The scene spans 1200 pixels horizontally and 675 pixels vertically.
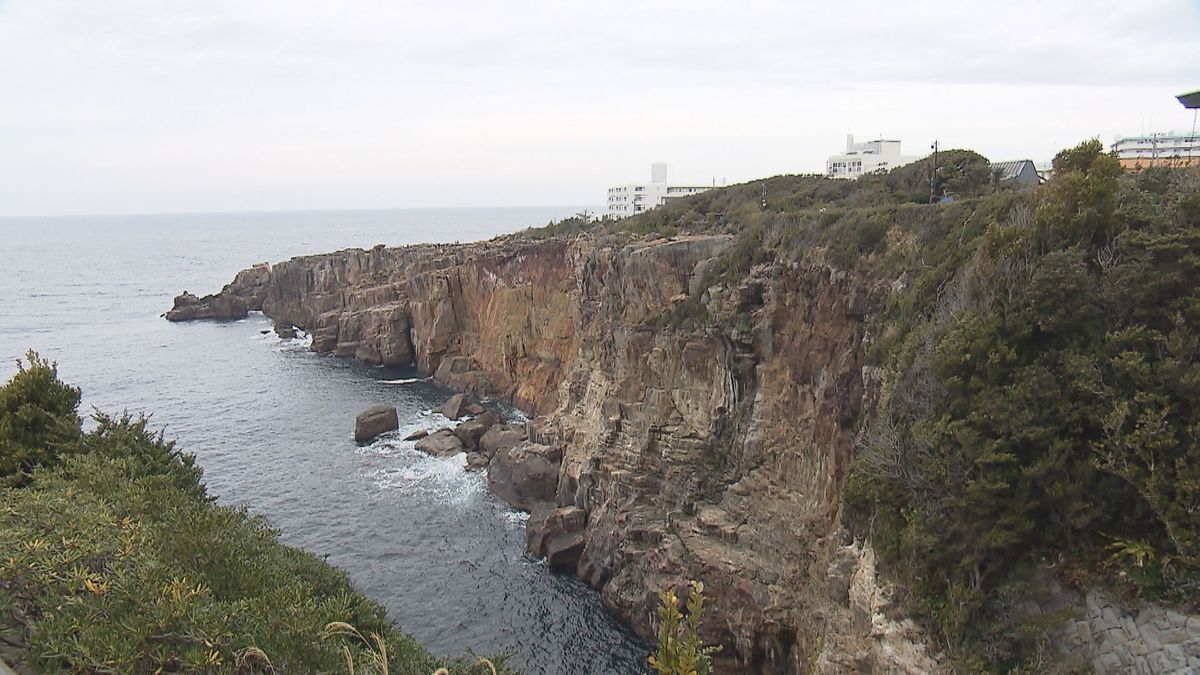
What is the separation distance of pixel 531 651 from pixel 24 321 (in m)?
107

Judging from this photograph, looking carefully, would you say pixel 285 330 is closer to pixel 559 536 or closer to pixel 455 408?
pixel 455 408

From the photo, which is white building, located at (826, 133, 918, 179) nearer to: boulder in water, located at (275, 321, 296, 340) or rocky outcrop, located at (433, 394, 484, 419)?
rocky outcrop, located at (433, 394, 484, 419)

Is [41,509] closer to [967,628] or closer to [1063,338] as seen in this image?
[967,628]

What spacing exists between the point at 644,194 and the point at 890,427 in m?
112

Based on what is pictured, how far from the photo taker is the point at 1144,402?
15172 millimetres

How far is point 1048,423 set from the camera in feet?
53.5

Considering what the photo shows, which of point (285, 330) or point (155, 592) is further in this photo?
point (285, 330)

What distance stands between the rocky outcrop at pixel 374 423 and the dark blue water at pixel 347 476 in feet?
3.57

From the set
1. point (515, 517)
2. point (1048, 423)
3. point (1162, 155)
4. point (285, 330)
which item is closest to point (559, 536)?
point (515, 517)

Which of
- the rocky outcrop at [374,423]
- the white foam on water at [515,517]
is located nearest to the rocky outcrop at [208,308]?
the rocky outcrop at [374,423]

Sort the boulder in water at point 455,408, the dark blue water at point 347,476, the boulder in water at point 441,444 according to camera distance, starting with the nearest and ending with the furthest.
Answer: the dark blue water at point 347,476, the boulder in water at point 441,444, the boulder in water at point 455,408

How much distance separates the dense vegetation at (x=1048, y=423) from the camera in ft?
48.6

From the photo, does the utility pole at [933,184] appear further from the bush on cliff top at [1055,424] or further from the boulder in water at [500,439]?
the boulder in water at [500,439]

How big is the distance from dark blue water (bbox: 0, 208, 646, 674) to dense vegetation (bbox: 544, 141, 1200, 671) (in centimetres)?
1424
